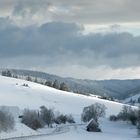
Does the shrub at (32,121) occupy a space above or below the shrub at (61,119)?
below

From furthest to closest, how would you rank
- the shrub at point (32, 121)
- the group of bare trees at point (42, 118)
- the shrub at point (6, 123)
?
the group of bare trees at point (42, 118) → the shrub at point (32, 121) → the shrub at point (6, 123)

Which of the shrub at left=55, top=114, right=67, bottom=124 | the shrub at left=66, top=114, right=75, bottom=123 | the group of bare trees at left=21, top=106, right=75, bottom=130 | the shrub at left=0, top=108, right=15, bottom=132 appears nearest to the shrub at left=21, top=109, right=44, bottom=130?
the group of bare trees at left=21, top=106, right=75, bottom=130

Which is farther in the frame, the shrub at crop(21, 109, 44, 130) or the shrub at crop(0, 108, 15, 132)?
the shrub at crop(21, 109, 44, 130)

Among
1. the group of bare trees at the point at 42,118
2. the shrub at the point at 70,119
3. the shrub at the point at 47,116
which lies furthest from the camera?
the shrub at the point at 70,119

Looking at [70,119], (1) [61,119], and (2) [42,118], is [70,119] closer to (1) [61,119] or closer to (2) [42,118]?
(1) [61,119]

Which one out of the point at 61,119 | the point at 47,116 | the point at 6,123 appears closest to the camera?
the point at 6,123

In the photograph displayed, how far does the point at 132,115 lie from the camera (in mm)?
176625

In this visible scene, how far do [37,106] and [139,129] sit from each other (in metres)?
72.8

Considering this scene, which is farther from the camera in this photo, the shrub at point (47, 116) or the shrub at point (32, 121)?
the shrub at point (47, 116)

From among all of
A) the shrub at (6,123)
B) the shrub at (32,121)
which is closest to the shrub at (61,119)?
the shrub at (32,121)

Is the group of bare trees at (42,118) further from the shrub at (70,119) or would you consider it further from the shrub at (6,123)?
the shrub at (6,123)

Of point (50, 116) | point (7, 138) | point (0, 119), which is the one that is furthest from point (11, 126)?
point (50, 116)

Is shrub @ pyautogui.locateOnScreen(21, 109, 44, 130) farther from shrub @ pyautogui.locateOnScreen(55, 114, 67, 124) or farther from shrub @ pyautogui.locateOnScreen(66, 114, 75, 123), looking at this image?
shrub @ pyautogui.locateOnScreen(66, 114, 75, 123)

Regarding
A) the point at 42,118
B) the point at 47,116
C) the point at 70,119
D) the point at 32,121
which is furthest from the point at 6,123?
the point at 70,119
